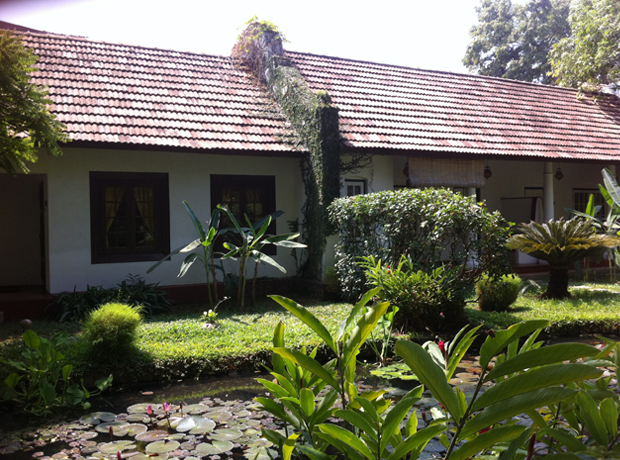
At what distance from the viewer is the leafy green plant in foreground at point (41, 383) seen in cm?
488

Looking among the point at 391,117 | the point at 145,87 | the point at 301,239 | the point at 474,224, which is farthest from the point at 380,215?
the point at 145,87

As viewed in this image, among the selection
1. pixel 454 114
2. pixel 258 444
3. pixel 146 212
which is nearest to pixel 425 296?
pixel 258 444

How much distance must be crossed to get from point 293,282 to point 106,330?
225 inches

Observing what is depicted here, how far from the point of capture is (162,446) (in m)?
3.96

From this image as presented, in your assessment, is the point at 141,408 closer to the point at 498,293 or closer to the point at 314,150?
the point at 498,293

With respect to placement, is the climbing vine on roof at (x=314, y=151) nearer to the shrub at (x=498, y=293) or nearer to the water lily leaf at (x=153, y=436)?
the shrub at (x=498, y=293)

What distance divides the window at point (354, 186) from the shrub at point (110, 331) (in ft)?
20.7

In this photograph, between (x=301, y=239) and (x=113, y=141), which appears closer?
(x=113, y=141)

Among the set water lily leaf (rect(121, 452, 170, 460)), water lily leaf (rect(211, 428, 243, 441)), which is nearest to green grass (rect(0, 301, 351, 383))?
water lily leaf (rect(211, 428, 243, 441))

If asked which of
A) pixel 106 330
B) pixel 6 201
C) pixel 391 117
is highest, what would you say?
pixel 391 117

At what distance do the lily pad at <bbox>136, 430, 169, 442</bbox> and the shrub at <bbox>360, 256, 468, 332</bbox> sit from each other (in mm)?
3786

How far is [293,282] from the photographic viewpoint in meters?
11.3

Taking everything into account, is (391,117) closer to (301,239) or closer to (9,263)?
(301,239)

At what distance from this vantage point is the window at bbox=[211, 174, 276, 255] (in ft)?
36.4
